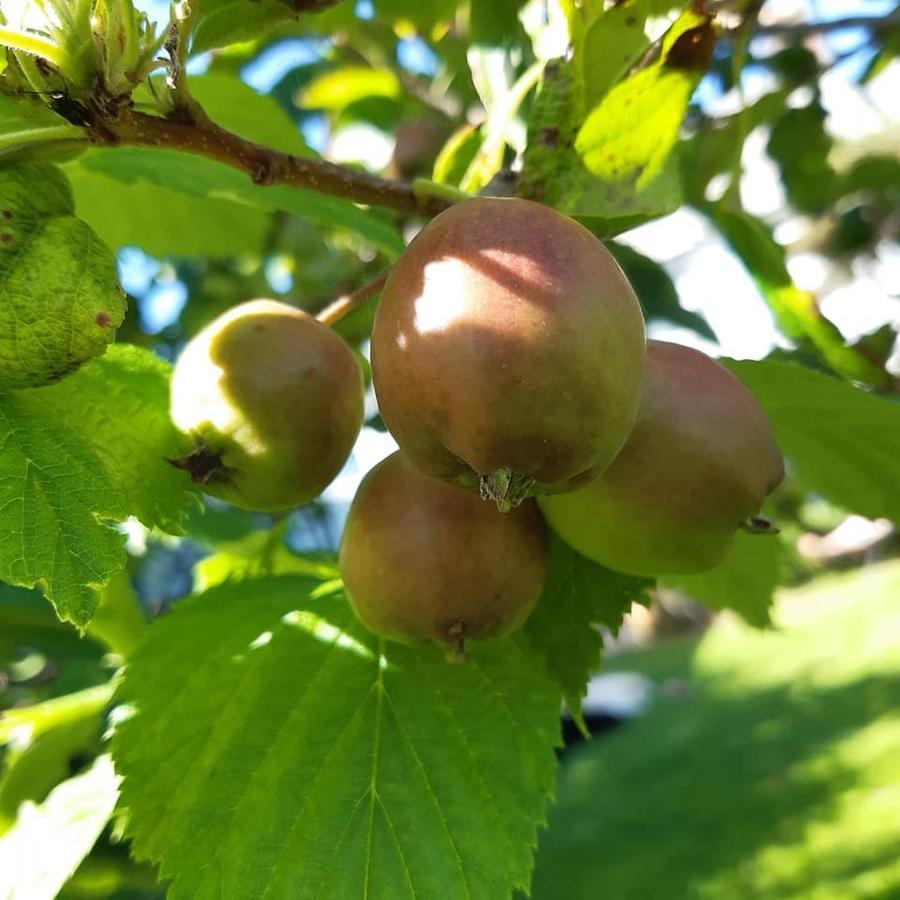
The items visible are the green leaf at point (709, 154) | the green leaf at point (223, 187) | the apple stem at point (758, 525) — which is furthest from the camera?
the green leaf at point (709, 154)

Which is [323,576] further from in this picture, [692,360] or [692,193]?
[692,193]

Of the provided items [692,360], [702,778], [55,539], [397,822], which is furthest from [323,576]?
[702,778]

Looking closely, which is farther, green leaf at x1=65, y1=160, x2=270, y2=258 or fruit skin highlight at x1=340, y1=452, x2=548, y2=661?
green leaf at x1=65, y1=160, x2=270, y2=258

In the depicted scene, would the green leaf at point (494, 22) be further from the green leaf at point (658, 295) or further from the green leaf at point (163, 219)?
the green leaf at point (163, 219)

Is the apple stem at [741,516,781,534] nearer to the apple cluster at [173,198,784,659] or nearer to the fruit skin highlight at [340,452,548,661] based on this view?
the apple cluster at [173,198,784,659]

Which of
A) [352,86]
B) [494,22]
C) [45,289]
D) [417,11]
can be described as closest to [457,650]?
[45,289]

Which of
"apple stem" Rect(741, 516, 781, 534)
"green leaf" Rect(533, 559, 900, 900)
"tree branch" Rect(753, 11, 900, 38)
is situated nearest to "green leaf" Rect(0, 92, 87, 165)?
"apple stem" Rect(741, 516, 781, 534)

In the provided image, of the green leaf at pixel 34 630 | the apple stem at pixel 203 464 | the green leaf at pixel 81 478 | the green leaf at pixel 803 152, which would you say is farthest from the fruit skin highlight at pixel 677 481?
the green leaf at pixel 803 152

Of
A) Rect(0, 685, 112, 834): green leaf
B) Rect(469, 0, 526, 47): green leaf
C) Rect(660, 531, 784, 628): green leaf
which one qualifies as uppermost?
Rect(469, 0, 526, 47): green leaf
